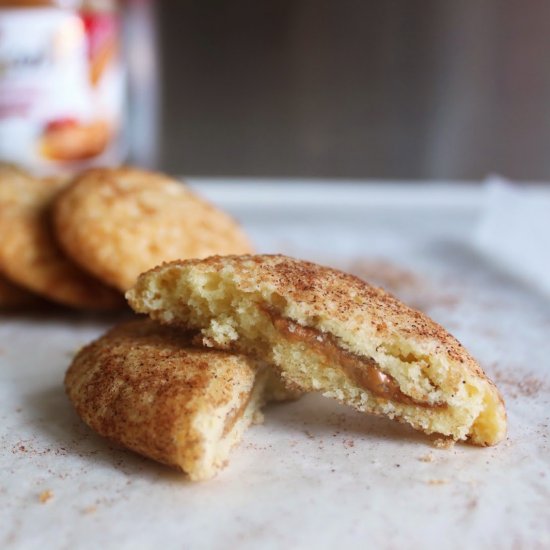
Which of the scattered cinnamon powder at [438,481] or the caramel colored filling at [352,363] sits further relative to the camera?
the caramel colored filling at [352,363]

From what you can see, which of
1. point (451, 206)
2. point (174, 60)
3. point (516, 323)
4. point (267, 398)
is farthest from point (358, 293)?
point (174, 60)

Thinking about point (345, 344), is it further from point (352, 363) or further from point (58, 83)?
point (58, 83)

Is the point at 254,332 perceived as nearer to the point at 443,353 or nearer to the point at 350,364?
the point at 350,364

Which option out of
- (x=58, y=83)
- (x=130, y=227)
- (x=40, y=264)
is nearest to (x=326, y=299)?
(x=130, y=227)

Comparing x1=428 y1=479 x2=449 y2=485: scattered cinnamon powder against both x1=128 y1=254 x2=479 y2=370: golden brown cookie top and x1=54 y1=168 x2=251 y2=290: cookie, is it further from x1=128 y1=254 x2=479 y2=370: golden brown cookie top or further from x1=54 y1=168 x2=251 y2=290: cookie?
x1=54 y1=168 x2=251 y2=290: cookie

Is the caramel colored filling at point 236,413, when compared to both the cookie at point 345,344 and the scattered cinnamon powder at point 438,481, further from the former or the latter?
the scattered cinnamon powder at point 438,481

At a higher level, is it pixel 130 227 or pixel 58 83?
pixel 58 83

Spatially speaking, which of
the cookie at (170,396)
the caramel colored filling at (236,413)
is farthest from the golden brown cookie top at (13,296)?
the caramel colored filling at (236,413)
